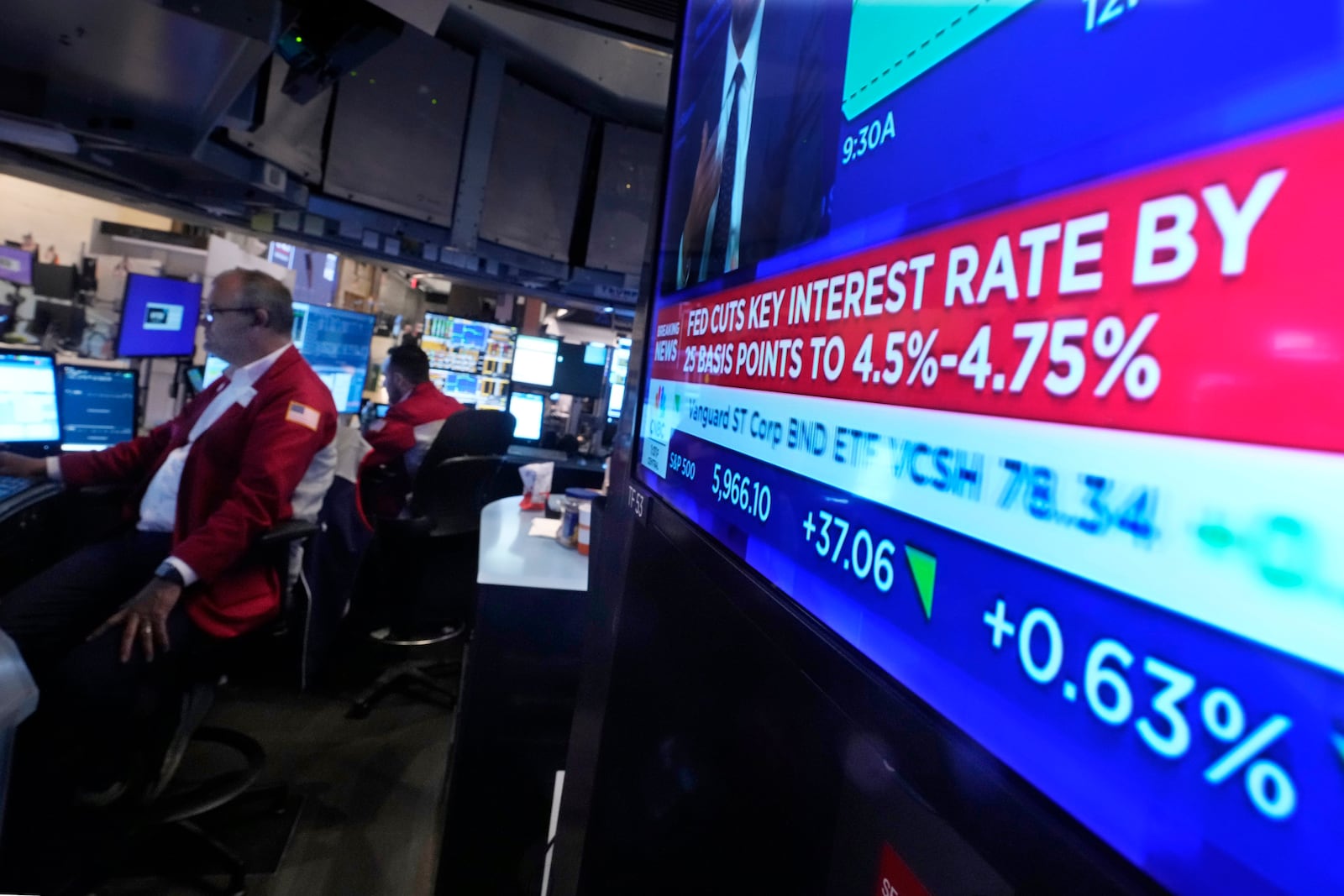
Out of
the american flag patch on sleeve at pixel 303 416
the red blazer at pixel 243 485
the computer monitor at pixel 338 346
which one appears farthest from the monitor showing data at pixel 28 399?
the computer monitor at pixel 338 346

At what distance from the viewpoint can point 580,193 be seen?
4.70 m

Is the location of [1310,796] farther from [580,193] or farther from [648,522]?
[580,193]

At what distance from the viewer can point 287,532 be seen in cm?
196

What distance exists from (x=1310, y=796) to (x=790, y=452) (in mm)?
384

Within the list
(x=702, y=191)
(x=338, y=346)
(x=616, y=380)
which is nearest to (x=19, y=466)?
(x=702, y=191)

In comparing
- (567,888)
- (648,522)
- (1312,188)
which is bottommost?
(567,888)

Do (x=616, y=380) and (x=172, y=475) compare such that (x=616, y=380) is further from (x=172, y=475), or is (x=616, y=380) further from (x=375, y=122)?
A: (x=172, y=475)

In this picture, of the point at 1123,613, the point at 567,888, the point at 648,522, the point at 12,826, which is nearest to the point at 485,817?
the point at 567,888

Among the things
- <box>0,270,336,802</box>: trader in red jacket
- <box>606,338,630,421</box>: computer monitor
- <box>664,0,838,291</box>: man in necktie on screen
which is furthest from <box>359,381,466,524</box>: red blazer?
<box>664,0,838,291</box>: man in necktie on screen

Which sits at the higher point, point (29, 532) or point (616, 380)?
point (616, 380)

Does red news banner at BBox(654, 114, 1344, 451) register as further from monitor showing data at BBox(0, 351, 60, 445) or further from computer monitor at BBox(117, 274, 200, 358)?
computer monitor at BBox(117, 274, 200, 358)

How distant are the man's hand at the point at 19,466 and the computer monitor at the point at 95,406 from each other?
0.56m

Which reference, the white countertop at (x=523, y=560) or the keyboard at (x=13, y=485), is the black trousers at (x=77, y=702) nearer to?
the keyboard at (x=13, y=485)

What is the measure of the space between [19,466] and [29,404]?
19.6 inches
